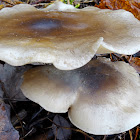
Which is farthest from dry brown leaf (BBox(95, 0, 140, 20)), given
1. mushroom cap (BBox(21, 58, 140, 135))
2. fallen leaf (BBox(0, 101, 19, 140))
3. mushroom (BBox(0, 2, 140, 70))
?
fallen leaf (BBox(0, 101, 19, 140))

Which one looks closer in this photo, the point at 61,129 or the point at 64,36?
the point at 64,36

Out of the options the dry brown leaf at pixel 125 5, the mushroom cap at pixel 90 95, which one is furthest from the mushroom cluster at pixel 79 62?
the dry brown leaf at pixel 125 5

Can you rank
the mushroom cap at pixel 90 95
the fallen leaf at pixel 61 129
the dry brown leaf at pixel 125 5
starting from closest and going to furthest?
the mushroom cap at pixel 90 95 < the fallen leaf at pixel 61 129 < the dry brown leaf at pixel 125 5

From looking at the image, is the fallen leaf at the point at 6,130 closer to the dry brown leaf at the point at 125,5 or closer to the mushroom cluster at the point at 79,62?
the mushroom cluster at the point at 79,62

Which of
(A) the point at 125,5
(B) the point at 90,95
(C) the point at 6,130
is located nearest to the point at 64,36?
(B) the point at 90,95

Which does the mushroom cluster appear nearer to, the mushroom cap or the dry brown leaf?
the mushroom cap

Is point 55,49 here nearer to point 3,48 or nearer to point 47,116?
point 3,48

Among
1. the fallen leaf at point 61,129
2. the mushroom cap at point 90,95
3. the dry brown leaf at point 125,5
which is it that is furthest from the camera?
the dry brown leaf at point 125,5

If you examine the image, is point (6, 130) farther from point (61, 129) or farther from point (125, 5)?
point (125, 5)

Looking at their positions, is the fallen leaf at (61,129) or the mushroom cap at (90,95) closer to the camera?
the mushroom cap at (90,95)

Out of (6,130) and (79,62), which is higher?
(79,62)
